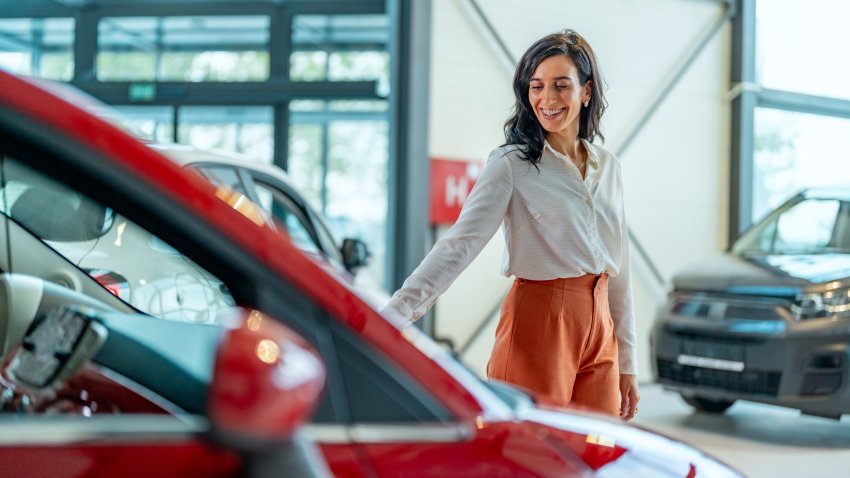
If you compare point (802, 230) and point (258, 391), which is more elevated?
point (802, 230)

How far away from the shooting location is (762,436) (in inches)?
245

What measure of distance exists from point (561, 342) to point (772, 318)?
3.71 meters

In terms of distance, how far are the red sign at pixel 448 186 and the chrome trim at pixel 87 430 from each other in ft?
22.6

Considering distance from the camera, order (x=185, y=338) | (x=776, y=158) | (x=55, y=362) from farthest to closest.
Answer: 1. (x=776, y=158)
2. (x=185, y=338)
3. (x=55, y=362)

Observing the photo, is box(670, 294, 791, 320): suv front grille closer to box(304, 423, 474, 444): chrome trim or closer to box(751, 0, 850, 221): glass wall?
box(751, 0, 850, 221): glass wall

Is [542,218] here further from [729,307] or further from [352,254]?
[729,307]

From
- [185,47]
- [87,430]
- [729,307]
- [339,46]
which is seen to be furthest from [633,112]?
[87,430]

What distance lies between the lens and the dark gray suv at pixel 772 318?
5.62m

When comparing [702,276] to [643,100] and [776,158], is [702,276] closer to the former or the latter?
[643,100]

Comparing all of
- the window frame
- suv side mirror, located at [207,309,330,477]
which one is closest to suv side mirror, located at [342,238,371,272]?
suv side mirror, located at [207,309,330,477]

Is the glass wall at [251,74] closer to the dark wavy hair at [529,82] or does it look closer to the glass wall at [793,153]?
the glass wall at [793,153]

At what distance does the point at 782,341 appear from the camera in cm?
572

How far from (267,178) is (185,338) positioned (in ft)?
10.1

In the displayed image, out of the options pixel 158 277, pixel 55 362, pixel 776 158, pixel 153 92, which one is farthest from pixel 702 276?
pixel 153 92
